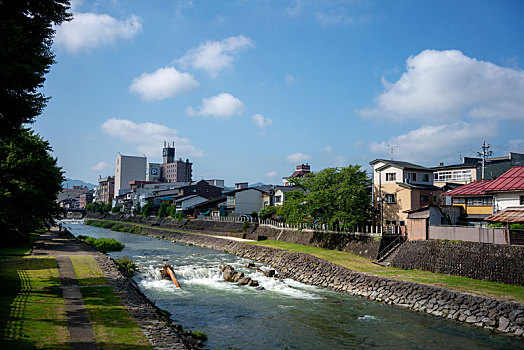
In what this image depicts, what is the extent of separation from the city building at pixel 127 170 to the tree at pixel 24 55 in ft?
522

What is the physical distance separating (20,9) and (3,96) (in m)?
3.83

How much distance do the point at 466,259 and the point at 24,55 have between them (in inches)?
1171

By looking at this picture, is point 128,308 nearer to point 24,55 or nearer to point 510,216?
point 24,55

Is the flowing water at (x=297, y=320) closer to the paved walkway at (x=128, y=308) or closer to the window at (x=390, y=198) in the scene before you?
the paved walkway at (x=128, y=308)

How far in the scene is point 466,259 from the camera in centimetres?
2706

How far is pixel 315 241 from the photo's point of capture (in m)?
46.2

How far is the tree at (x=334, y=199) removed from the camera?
41.1 m

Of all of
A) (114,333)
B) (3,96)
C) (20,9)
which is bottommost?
(114,333)

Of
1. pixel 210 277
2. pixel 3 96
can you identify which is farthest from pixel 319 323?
pixel 3 96

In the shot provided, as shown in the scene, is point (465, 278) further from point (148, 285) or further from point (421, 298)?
point (148, 285)

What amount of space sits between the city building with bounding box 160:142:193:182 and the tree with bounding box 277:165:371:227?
5587 inches

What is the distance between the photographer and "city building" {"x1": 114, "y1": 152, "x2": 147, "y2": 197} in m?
168

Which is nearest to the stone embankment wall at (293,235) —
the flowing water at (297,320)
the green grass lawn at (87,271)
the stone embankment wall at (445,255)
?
the stone embankment wall at (445,255)

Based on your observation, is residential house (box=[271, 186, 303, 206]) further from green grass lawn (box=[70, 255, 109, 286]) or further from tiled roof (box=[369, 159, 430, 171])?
green grass lawn (box=[70, 255, 109, 286])
